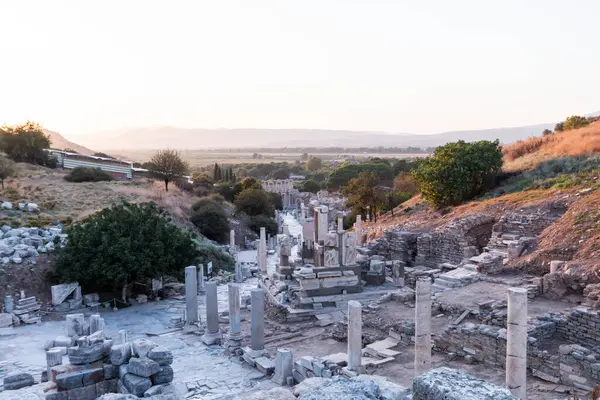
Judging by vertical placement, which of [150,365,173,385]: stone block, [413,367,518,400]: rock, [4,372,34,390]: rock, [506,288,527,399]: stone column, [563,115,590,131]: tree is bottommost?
[4,372,34,390]: rock

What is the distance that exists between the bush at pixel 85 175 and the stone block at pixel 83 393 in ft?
110

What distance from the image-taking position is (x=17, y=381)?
1048 centimetres

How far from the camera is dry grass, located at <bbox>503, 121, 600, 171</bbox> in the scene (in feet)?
88.2

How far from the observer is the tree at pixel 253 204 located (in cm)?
4156

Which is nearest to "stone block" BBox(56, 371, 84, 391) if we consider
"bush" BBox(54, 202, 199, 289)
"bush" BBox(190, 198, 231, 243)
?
"bush" BBox(54, 202, 199, 289)

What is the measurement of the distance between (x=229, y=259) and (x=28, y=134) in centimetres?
2868

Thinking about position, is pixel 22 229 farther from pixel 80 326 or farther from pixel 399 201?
pixel 399 201

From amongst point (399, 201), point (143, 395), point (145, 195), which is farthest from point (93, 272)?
point (399, 201)

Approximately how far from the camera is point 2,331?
15.6 meters

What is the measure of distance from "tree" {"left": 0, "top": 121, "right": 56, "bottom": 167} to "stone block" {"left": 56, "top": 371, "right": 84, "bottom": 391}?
42.1m

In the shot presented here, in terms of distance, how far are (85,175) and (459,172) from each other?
29.0 metres

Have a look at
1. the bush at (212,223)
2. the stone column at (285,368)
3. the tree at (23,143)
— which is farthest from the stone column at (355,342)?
the tree at (23,143)

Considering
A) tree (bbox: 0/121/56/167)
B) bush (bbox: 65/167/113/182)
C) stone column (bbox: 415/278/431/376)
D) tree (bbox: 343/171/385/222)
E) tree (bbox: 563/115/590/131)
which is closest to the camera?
stone column (bbox: 415/278/431/376)

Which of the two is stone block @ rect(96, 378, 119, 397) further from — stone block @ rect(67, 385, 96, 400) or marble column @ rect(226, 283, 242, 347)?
marble column @ rect(226, 283, 242, 347)
